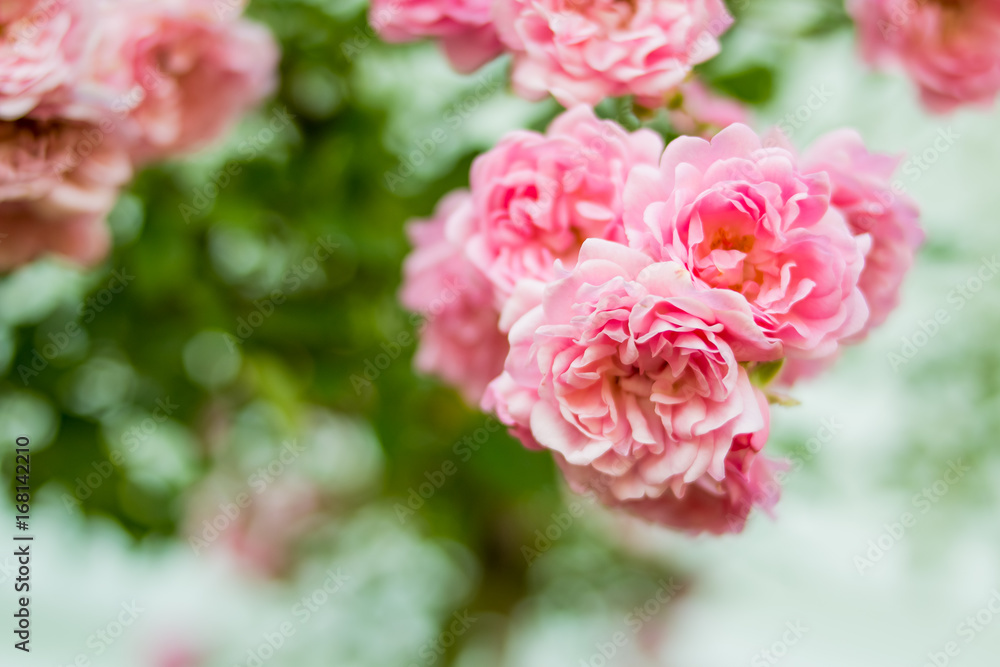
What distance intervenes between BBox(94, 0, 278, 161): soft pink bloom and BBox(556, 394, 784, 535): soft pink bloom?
1.04 feet

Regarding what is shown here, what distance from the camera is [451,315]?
49cm

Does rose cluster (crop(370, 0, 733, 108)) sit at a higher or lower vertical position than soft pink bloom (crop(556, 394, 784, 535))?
higher

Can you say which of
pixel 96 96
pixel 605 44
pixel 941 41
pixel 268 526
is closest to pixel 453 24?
pixel 605 44

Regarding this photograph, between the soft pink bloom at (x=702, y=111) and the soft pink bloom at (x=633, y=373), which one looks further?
the soft pink bloom at (x=702, y=111)

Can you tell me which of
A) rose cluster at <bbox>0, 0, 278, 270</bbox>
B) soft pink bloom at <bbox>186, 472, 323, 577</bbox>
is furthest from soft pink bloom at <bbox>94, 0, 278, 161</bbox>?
soft pink bloom at <bbox>186, 472, 323, 577</bbox>

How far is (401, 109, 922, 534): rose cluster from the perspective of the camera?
33 centimetres

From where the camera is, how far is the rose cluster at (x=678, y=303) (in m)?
0.33

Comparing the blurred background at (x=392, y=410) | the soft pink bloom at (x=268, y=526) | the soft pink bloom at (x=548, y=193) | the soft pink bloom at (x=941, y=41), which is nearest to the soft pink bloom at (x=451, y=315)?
the soft pink bloom at (x=548, y=193)

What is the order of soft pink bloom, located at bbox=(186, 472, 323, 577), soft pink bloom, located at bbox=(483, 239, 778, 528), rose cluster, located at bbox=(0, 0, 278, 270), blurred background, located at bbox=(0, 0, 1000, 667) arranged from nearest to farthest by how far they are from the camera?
1. soft pink bloom, located at bbox=(483, 239, 778, 528)
2. rose cluster, located at bbox=(0, 0, 278, 270)
3. blurred background, located at bbox=(0, 0, 1000, 667)
4. soft pink bloom, located at bbox=(186, 472, 323, 577)

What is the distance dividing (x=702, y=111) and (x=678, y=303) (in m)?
0.28

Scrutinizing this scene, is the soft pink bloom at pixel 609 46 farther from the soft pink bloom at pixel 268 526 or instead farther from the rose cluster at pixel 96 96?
the soft pink bloom at pixel 268 526

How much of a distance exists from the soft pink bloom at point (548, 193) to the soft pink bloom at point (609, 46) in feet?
0.08

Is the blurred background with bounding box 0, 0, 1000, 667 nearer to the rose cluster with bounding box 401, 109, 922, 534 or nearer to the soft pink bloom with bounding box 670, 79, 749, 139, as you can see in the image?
the soft pink bloom with bounding box 670, 79, 749, 139

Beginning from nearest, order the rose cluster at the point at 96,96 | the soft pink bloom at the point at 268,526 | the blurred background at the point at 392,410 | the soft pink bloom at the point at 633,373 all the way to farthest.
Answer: the soft pink bloom at the point at 633,373, the rose cluster at the point at 96,96, the blurred background at the point at 392,410, the soft pink bloom at the point at 268,526
